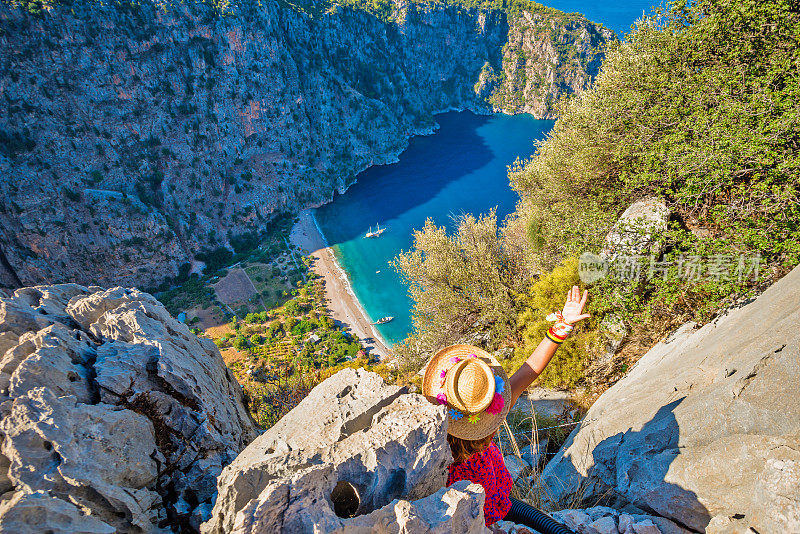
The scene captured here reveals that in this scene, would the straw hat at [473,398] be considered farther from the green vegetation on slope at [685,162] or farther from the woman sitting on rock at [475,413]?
the green vegetation on slope at [685,162]

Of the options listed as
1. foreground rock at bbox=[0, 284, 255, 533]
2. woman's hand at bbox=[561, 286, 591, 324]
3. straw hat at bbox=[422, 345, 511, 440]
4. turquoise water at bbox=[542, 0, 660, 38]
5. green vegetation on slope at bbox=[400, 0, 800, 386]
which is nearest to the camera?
foreground rock at bbox=[0, 284, 255, 533]

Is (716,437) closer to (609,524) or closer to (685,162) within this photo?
(609,524)

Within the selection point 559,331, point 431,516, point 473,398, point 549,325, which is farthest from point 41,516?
point 549,325

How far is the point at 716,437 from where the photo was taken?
3980mm

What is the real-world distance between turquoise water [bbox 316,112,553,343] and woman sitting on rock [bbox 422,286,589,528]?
40.7 m

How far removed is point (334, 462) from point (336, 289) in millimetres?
51258

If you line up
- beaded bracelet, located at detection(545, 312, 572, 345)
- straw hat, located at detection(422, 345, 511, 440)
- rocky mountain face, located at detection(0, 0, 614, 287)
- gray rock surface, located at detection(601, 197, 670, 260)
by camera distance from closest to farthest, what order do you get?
straw hat, located at detection(422, 345, 511, 440) → beaded bracelet, located at detection(545, 312, 572, 345) → gray rock surface, located at detection(601, 197, 670, 260) → rocky mountain face, located at detection(0, 0, 614, 287)

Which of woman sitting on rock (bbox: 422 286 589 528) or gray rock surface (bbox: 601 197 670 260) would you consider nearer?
woman sitting on rock (bbox: 422 286 589 528)

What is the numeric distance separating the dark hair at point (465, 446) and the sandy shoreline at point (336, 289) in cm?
3459

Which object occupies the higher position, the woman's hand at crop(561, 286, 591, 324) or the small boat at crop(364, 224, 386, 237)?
the small boat at crop(364, 224, 386, 237)

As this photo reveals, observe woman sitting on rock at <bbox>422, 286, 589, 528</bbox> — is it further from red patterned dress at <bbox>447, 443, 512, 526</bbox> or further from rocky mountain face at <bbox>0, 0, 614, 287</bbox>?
rocky mountain face at <bbox>0, 0, 614, 287</bbox>

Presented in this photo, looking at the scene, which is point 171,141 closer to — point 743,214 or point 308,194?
point 308,194

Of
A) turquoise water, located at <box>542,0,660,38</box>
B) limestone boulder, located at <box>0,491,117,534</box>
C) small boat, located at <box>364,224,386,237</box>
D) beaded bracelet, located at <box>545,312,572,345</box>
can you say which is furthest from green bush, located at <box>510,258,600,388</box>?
turquoise water, located at <box>542,0,660,38</box>

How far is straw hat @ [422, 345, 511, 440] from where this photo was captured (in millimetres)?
3396
